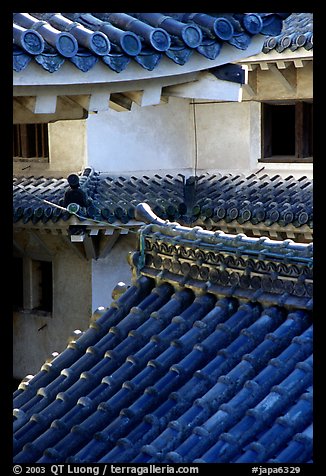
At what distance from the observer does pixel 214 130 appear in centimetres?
1717

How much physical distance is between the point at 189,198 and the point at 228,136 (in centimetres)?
193

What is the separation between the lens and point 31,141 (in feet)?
57.8

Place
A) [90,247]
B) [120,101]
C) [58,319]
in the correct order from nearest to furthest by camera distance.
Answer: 1. [120,101]
2. [90,247]
3. [58,319]

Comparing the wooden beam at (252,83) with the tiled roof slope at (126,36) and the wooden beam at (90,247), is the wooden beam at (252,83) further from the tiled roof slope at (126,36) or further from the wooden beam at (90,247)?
the tiled roof slope at (126,36)

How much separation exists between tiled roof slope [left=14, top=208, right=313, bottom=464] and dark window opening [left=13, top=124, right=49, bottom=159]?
10.3 metres

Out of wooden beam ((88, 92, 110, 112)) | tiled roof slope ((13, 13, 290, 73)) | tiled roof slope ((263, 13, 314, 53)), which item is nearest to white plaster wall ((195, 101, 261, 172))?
tiled roof slope ((263, 13, 314, 53))

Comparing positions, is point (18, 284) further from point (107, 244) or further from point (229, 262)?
point (229, 262)

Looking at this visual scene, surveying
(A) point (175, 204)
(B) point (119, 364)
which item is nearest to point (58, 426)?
(B) point (119, 364)

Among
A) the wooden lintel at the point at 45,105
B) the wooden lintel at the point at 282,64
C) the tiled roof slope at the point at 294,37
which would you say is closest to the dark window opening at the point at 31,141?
the wooden lintel at the point at 282,64

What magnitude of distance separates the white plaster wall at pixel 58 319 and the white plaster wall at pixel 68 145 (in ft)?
4.30

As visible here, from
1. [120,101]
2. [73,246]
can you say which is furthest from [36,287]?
[120,101]

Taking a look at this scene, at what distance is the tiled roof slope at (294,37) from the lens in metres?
14.4

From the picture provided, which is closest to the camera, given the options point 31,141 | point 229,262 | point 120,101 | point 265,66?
point 229,262

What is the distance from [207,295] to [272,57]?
905cm
